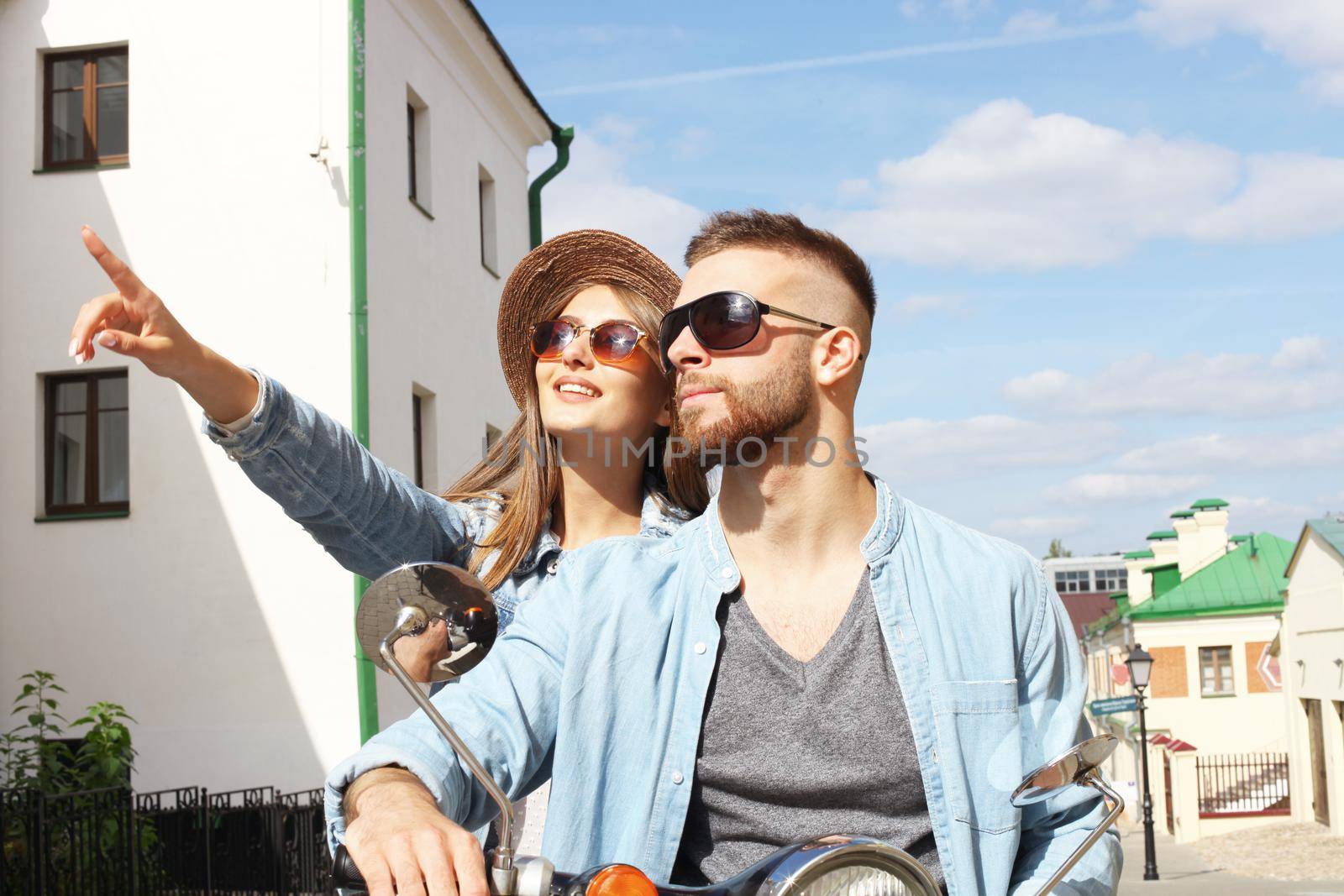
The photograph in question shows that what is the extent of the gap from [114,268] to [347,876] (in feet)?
4.93

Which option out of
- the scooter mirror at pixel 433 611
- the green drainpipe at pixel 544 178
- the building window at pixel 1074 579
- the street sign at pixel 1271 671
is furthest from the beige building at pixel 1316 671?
the building window at pixel 1074 579

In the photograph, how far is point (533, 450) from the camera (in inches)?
148

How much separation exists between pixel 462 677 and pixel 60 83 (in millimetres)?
13384

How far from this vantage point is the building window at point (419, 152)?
50.1ft

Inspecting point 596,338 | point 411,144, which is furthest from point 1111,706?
point 596,338

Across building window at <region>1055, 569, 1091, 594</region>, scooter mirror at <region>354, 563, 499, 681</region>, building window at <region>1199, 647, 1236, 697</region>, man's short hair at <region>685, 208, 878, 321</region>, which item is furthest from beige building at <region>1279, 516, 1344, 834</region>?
building window at <region>1055, 569, 1091, 594</region>

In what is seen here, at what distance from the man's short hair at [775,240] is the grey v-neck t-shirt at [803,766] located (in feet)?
2.39

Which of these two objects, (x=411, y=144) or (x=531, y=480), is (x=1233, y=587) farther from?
(x=531, y=480)

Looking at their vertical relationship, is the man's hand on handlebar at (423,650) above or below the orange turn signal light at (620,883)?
above

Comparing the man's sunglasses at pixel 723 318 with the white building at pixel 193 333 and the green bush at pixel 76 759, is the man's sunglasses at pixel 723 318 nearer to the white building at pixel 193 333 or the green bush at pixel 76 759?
the green bush at pixel 76 759

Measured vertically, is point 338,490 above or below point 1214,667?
above

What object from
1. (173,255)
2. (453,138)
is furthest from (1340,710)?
(173,255)

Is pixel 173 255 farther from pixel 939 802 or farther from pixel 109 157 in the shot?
pixel 939 802

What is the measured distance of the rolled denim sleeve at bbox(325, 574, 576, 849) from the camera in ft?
6.45
